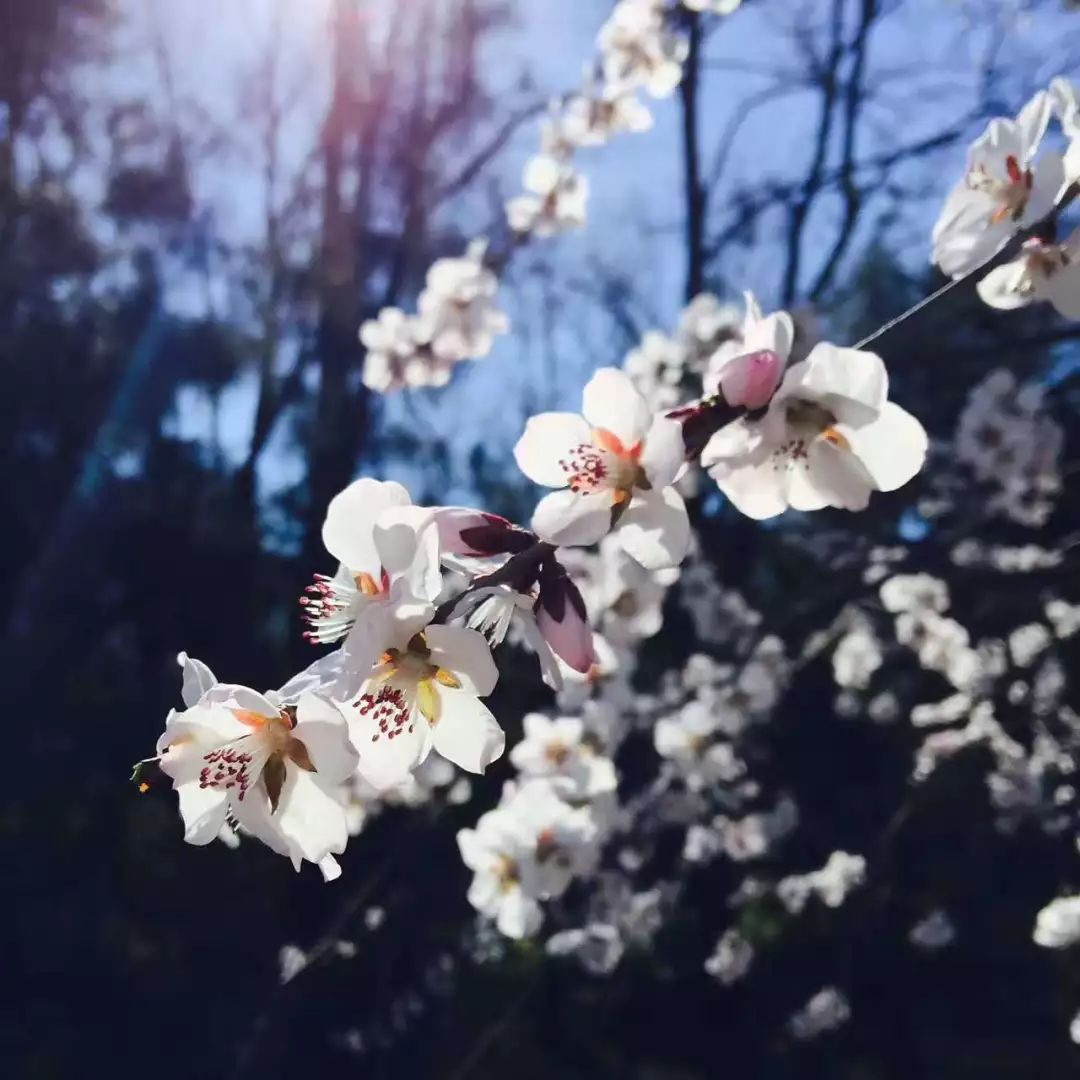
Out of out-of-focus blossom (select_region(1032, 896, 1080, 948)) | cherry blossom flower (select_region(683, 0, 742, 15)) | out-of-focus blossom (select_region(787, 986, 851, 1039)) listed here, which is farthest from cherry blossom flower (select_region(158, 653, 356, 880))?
out-of-focus blossom (select_region(787, 986, 851, 1039))

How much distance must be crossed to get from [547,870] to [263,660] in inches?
142

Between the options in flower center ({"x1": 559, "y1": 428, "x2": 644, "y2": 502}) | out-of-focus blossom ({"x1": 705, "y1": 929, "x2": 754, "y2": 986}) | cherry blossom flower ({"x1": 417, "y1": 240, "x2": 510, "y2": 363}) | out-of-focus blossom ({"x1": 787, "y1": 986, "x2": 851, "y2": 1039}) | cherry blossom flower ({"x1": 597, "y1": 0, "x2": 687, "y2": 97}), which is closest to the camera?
flower center ({"x1": 559, "y1": 428, "x2": 644, "y2": 502})

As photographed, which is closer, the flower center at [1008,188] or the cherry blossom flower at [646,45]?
the flower center at [1008,188]

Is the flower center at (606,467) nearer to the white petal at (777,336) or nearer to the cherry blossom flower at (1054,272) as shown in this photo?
the white petal at (777,336)

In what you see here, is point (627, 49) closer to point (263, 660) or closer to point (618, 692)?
point (618, 692)

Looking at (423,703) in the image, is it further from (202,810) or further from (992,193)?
(992,193)

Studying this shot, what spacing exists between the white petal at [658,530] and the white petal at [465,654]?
124 millimetres

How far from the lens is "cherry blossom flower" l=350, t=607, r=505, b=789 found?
577mm

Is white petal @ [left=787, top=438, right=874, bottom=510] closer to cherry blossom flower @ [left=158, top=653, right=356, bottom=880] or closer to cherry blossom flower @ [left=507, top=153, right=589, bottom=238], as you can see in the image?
cherry blossom flower @ [left=158, top=653, right=356, bottom=880]

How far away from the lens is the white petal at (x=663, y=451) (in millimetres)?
592

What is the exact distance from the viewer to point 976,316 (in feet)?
8.06

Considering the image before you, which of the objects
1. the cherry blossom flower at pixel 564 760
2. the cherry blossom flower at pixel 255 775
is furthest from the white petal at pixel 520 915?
the cherry blossom flower at pixel 255 775

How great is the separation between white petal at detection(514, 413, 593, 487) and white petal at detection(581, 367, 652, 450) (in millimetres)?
19

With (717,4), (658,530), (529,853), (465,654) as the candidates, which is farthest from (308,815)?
(717,4)
